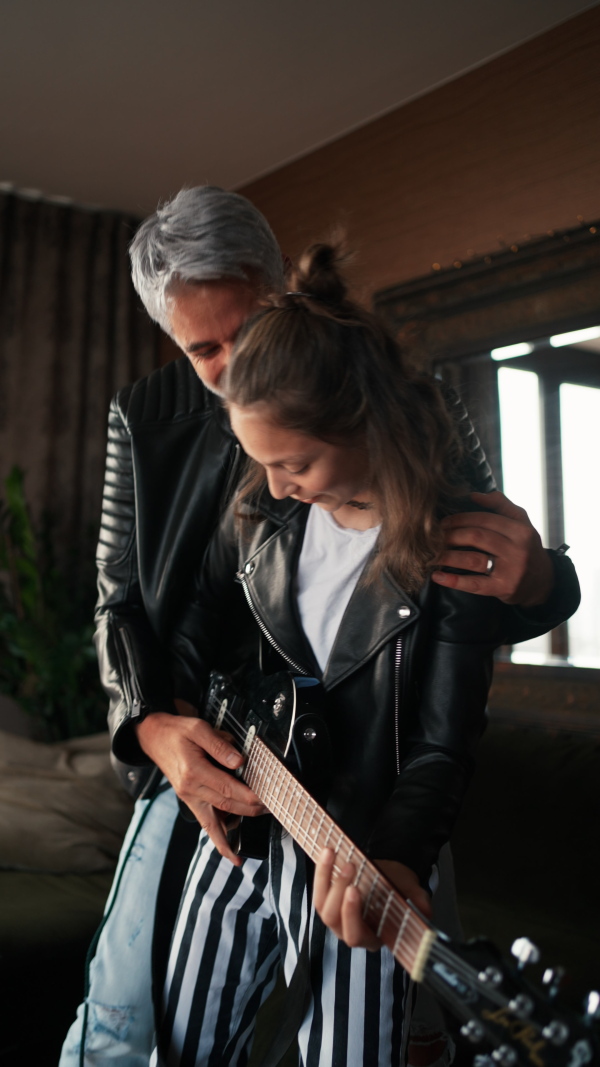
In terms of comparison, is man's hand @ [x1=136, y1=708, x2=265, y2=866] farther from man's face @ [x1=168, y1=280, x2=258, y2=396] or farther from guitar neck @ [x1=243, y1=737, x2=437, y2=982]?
man's face @ [x1=168, y1=280, x2=258, y2=396]

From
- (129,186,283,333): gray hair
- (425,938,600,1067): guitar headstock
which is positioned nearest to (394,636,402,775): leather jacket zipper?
(425,938,600,1067): guitar headstock

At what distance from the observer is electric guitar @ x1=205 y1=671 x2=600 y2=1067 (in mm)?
638

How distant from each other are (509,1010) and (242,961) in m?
0.51

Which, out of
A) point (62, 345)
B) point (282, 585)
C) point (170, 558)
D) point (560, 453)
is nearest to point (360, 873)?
point (282, 585)

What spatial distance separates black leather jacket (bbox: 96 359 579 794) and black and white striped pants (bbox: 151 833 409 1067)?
0.82 ft

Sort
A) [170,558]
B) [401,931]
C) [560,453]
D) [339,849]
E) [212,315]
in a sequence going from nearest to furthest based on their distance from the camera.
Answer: [401,931] < [339,849] < [212,315] < [170,558] < [560,453]

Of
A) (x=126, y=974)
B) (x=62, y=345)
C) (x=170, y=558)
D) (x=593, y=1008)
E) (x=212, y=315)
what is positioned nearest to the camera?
(x=593, y=1008)

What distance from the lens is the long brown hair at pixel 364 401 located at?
1.00m

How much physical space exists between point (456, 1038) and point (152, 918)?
56cm

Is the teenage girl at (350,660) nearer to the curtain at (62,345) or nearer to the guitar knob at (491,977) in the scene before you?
the guitar knob at (491,977)

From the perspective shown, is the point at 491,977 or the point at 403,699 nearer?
the point at 491,977

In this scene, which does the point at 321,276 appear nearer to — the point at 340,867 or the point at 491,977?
the point at 340,867

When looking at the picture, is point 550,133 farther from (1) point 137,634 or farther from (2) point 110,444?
(1) point 137,634

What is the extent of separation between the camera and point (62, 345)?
380 cm
